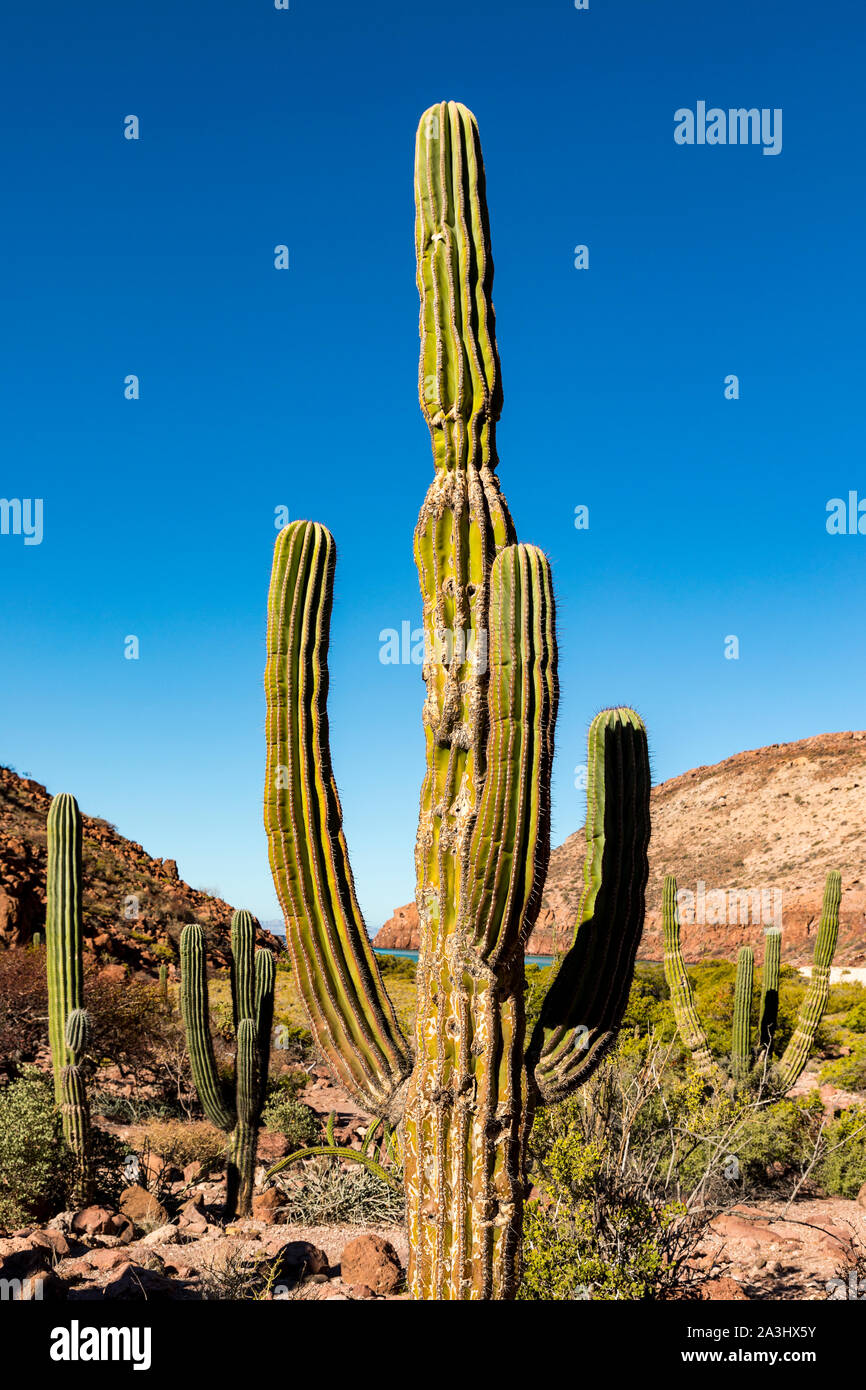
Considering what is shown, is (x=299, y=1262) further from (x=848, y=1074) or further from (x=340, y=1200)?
(x=848, y=1074)

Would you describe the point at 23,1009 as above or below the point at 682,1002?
below

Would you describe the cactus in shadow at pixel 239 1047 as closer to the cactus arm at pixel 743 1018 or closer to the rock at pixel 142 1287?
the rock at pixel 142 1287

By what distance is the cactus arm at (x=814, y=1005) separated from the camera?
12.6 metres

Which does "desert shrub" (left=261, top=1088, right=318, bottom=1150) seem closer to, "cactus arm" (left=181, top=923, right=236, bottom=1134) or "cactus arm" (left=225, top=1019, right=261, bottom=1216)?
"cactus arm" (left=181, top=923, right=236, bottom=1134)

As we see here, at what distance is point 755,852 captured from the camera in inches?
2181

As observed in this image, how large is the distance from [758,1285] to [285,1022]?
14321mm

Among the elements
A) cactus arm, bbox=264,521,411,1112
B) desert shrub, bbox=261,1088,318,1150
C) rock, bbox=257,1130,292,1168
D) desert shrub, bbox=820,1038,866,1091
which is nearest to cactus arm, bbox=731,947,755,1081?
desert shrub, bbox=820,1038,866,1091

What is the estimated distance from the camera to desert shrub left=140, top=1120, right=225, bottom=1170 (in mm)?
11234

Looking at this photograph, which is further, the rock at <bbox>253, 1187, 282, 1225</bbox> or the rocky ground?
the rock at <bbox>253, 1187, 282, 1225</bbox>

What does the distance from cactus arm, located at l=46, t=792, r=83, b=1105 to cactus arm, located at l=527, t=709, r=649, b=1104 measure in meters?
6.77

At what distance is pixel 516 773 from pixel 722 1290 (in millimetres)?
4757

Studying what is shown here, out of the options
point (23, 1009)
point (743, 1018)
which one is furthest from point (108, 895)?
point (743, 1018)

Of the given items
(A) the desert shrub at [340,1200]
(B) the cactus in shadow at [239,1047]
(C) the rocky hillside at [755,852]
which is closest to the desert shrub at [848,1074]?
(A) the desert shrub at [340,1200]
